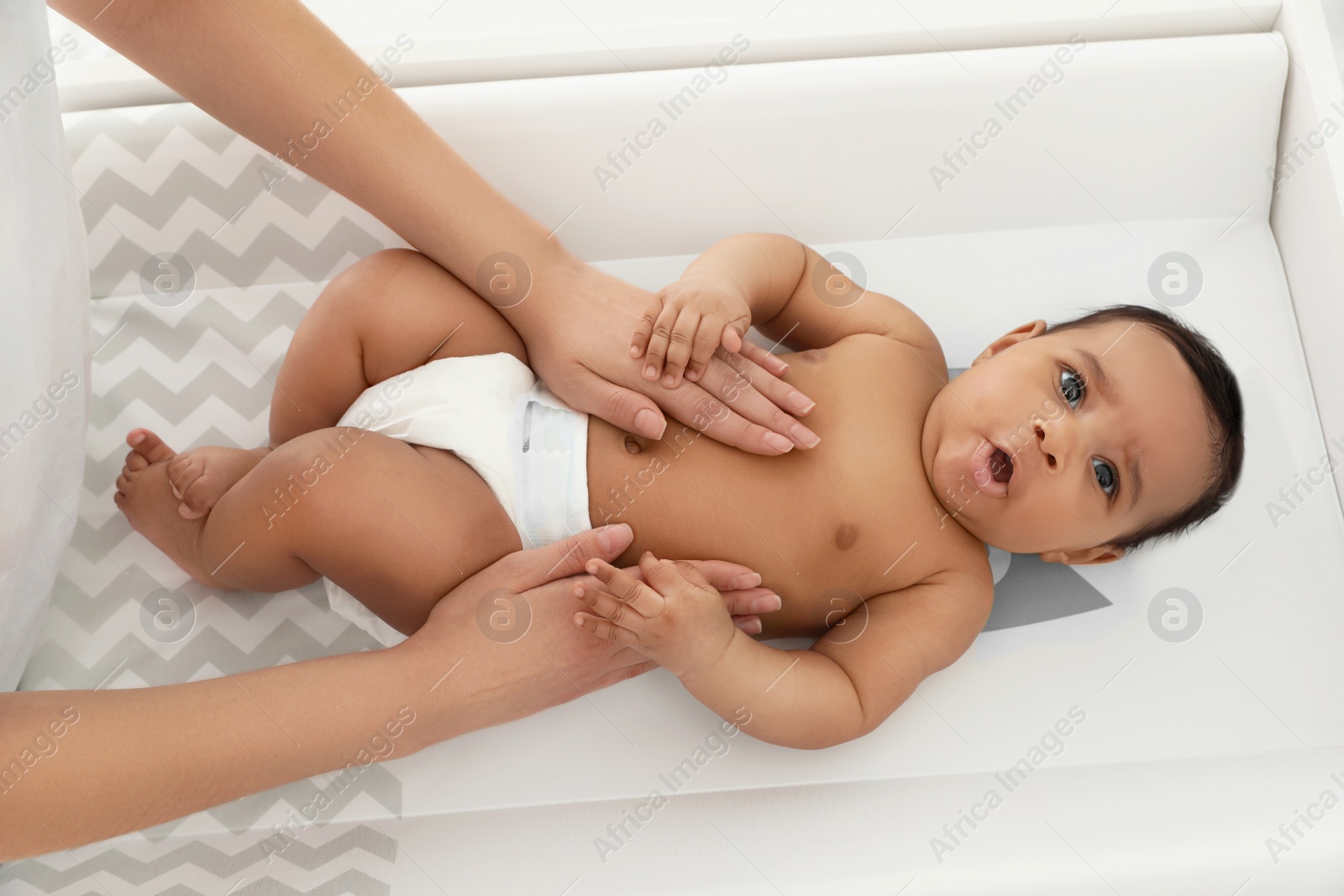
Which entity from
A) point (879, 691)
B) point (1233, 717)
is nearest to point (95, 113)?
point (879, 691)

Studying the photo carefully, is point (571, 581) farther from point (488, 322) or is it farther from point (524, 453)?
point (488, 322)

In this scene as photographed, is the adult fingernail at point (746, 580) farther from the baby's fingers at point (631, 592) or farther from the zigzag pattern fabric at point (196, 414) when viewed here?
the zigzag pattern fabric at point (196, 414)

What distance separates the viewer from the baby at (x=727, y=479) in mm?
1166

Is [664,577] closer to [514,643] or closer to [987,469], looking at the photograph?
[514,643]

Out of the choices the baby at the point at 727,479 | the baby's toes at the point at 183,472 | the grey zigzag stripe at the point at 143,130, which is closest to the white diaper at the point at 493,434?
the baby at the point at 727,479

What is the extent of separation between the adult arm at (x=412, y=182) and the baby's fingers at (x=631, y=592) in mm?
214

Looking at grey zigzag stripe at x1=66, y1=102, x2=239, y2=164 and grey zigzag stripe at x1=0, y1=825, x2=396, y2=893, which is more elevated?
grey zigzag stripe at x1=66, y1=102, x2=239, y2=164

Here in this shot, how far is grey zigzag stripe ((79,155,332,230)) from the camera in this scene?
148 centimetres

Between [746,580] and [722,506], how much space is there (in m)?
0.12

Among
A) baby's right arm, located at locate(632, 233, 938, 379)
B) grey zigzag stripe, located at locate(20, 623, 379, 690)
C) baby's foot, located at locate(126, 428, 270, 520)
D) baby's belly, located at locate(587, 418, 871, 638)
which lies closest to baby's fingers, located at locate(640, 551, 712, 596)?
baby's belly, located at locate(587, 418, 871, 638)

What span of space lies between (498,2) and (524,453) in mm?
969

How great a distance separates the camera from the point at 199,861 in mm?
1192

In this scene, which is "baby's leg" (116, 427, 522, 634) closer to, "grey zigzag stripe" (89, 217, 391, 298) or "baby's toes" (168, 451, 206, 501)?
"baby's toes" (168, 451, 206, 501)

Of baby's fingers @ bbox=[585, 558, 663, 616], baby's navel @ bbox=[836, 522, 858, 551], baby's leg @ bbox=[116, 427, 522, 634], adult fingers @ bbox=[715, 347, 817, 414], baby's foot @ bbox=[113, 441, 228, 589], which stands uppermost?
adult fingers @ bbox=[715, 347, 817, 414]
